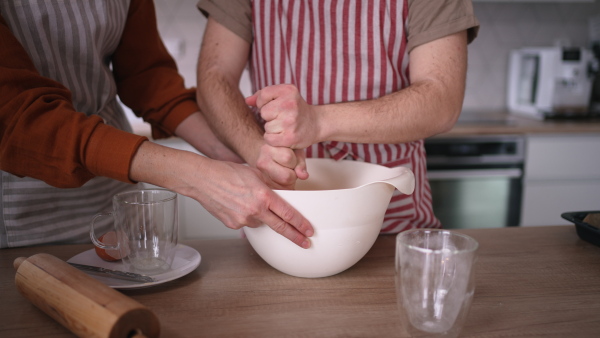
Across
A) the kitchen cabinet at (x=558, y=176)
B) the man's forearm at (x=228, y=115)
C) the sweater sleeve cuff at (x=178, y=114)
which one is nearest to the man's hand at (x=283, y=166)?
the man's forearm at (x=228, y=115)

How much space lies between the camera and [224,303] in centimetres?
73

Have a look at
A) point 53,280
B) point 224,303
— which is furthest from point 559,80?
point 53,280

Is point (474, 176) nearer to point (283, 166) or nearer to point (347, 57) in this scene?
point (347, 57)

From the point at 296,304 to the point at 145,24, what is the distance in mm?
830

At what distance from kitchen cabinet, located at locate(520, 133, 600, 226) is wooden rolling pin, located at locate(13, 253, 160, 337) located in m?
2.14

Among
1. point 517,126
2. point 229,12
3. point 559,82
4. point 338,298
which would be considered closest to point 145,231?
point 338,298

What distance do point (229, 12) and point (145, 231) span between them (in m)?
0.65

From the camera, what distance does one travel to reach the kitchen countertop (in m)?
2.31

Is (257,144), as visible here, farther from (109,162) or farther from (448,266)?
(448,266)

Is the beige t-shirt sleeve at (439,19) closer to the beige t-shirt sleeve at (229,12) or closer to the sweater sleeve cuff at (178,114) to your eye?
the beige t-shirt sleeve at (229,12)

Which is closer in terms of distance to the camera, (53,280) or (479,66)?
A: (53,280)

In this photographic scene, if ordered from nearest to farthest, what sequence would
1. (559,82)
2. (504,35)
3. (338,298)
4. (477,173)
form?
(338,298), (477,173), (559,82), (504,35)

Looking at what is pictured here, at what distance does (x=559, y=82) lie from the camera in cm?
262

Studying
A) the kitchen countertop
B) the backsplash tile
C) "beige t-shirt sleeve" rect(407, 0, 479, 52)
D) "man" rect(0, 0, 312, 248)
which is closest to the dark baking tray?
"beige t-shirt sleeve" rect(407, 0, 479, 52)
